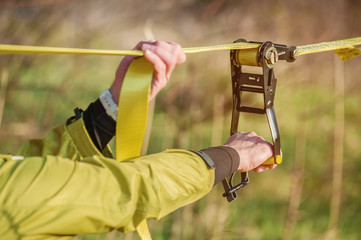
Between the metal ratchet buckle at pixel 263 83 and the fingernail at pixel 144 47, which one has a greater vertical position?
the fingernail at pixel 144 47

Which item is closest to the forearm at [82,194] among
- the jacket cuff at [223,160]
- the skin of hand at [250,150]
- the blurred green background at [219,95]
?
the jacket cuff at [223,160]

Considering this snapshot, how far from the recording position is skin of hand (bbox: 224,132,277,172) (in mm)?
1258

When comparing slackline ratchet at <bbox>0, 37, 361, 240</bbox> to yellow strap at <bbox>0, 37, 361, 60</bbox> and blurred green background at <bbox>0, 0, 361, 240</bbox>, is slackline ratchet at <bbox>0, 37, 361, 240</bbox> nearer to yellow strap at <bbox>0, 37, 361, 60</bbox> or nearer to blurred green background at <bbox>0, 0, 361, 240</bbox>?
yellow strap at <bbox>0, 37, 361, 60</bbox>

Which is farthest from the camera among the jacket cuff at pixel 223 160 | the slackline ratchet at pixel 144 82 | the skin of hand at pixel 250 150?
the skin of hand at pixel 250 150

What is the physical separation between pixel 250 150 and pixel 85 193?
0.46m

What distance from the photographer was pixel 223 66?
11.1ft

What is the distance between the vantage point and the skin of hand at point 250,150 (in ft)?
4.13

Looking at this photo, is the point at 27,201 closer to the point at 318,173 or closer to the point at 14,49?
the point at 14,49

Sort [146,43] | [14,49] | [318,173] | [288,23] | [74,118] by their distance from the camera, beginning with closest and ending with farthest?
[14,49], [146,43], [74,118], [318,173], [288,23]

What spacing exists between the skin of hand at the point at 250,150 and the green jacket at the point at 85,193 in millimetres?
217

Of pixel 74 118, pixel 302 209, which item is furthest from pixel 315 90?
pixel 74 118

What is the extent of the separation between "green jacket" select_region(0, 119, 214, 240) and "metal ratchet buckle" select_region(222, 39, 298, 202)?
0.30 m

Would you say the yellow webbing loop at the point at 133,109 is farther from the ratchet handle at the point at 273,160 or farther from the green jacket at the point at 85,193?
the ratchet handle at the point at 273,160

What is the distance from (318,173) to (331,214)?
318 millimetres
